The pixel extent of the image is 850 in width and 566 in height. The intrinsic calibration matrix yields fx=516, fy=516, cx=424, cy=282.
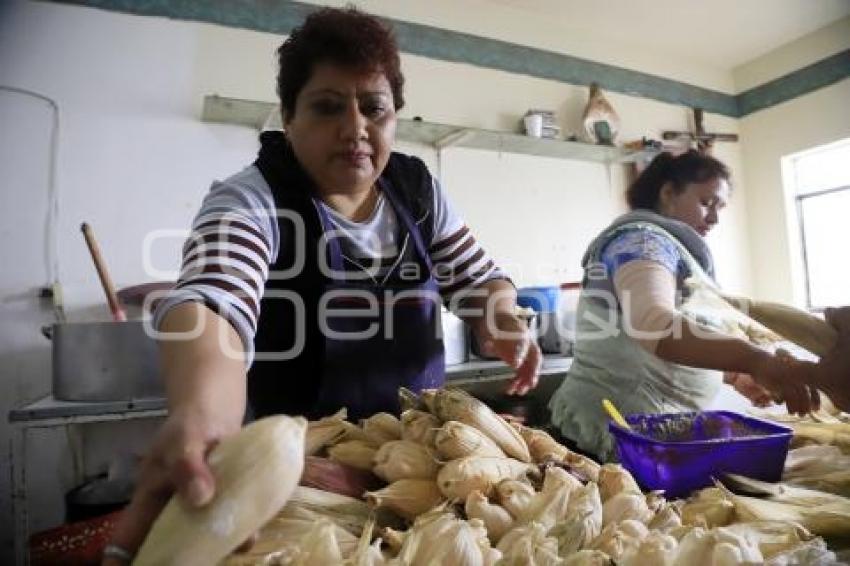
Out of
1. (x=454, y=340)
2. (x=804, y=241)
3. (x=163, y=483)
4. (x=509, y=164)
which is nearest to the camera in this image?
(x=163, y=483)

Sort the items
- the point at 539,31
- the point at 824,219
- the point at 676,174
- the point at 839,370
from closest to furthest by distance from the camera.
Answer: the point at 839,370
the point at 676,174
the point at 539,31
the point at 824,219

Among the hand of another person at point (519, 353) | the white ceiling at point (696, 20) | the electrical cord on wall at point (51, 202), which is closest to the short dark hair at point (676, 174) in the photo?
the hand of another person at point (519, 353)

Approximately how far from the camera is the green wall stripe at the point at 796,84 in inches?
141

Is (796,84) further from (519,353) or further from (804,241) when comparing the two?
(519,353)

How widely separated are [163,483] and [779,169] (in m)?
4.67

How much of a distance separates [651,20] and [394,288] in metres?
3.30

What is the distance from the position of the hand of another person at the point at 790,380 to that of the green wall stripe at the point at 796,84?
3703mm

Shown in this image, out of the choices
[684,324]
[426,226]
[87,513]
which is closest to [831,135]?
[684,324]

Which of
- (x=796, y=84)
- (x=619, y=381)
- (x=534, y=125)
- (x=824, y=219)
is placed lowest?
(x=619, y=381)

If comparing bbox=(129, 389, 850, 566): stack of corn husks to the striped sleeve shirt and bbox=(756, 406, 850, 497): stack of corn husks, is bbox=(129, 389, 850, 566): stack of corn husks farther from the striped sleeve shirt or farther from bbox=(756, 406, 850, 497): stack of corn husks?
the striped sleeve shirt

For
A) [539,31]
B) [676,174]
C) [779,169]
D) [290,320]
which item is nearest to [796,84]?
[779,169]

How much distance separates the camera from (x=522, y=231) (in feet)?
10.4

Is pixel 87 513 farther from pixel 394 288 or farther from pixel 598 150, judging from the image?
pixel 598 150

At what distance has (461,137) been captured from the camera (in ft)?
9.37
